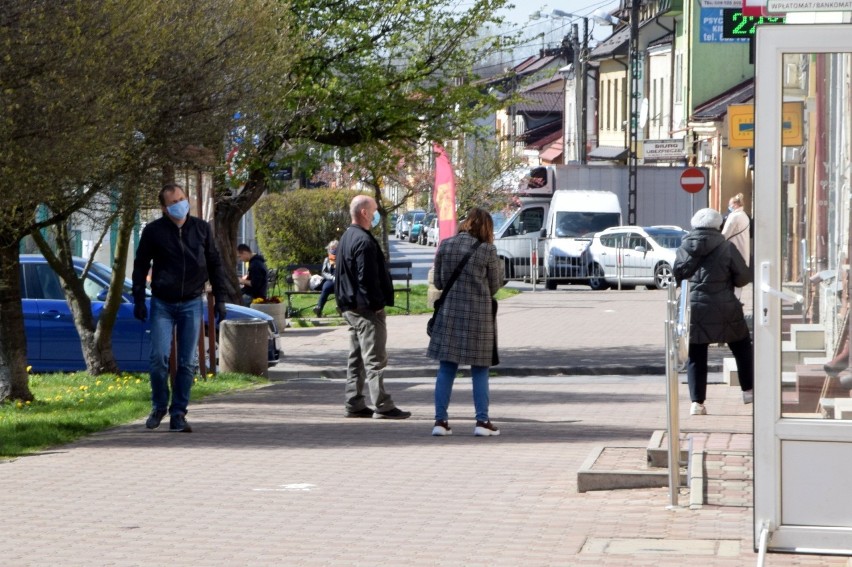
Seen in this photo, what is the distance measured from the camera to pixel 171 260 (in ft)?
35.3

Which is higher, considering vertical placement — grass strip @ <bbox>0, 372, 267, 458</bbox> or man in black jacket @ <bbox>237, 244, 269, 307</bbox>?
man in black jacket @ <bbox>237, 244, 269, 307</bbox>

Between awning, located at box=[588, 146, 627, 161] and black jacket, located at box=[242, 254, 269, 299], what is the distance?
37429mm

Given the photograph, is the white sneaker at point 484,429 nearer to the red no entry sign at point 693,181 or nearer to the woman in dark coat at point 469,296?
the woman in dark coat at point 469,296

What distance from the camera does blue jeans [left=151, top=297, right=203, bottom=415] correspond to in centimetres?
1070

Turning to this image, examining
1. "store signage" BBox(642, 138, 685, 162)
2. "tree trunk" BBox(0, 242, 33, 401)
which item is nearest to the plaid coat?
"tree trunk" BBox(0, 242, 33, 401)

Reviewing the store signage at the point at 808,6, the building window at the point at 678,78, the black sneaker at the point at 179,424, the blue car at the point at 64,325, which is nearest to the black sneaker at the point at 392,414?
the black sneaker at the point at 179,424

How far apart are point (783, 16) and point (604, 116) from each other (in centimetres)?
6485

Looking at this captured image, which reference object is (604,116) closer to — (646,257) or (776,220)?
(646,257)

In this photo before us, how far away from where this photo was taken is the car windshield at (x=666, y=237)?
117ft

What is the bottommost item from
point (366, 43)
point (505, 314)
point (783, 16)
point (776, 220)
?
point (505, 314)

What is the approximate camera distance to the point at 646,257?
3556cm

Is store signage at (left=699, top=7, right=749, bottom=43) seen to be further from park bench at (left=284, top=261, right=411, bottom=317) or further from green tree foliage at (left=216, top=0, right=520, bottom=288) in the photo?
park bench at (left=284, top=261, right=411, bottom=317)

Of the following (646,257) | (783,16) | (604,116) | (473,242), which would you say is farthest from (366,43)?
(604,116)

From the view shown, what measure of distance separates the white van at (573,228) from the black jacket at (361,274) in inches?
992
